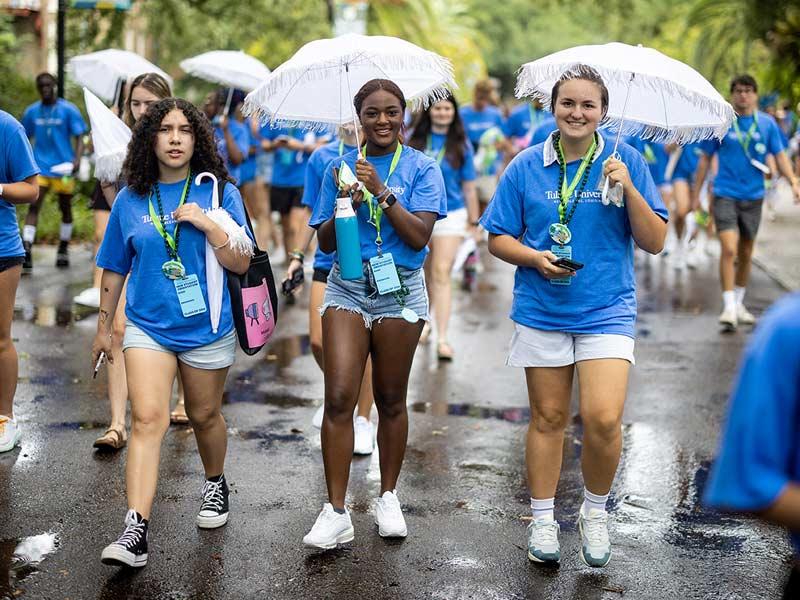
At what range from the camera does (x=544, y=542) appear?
5.16 meters

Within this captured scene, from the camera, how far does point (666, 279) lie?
15.1 m

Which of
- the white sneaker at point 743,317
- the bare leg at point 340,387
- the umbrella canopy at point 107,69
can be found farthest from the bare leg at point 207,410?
the white sneaker at point 743,317

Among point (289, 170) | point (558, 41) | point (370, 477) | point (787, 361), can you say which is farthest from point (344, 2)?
point (558, 41)

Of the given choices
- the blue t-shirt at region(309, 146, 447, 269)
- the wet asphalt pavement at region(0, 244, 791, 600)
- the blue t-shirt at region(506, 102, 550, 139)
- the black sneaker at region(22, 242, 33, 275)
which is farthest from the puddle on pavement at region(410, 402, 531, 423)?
the blue t-shirt at region(506, 102, 550, 139)

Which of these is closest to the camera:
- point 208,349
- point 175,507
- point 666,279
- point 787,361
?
point 787,361

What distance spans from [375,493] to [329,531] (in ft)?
3.04

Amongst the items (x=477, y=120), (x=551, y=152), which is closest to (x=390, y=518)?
(x=551, y=152)

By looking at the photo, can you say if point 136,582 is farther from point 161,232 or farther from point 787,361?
point 787,361

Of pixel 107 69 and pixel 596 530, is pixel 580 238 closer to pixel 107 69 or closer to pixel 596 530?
pixel 596 530

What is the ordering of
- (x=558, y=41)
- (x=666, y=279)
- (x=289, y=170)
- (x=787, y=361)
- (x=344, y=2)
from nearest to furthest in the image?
1. (x=787, y=361)
2. (x=289, y=170)
3. (x=666, y=279)
4. (x=344, y=2)
5. (x=558, y=41)

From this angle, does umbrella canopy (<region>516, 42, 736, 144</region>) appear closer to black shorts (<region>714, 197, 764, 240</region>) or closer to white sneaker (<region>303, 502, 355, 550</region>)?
white sneaker (<region>303, 502, 355, 550</region>)

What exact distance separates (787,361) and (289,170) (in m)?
11.8

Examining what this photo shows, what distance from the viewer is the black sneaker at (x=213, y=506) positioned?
5512 mm

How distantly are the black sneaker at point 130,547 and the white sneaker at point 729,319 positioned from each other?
771 centimetres
